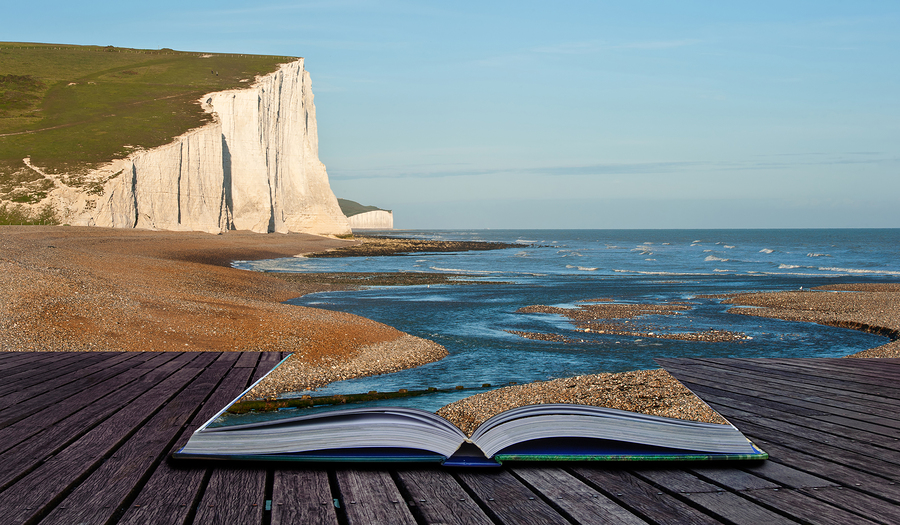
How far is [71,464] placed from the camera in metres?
2.95

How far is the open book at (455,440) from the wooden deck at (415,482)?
0.07 meters

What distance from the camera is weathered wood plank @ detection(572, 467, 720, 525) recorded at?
243 cm

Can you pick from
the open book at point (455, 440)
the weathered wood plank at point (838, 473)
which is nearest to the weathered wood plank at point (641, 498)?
the open book at point (455, 440)

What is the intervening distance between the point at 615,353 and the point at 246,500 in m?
13.2

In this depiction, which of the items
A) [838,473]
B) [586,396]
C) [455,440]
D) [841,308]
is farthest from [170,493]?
[841,308]

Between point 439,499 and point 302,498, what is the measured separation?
0.57 meters

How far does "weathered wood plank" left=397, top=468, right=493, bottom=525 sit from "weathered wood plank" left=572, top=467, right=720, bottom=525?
599 mm

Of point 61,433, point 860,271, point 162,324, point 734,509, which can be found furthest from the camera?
point 860,271

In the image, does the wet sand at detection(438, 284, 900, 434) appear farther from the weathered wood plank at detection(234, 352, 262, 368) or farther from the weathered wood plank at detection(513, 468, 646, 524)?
the weathered wood plank at detection(234, 352, 262, 368)

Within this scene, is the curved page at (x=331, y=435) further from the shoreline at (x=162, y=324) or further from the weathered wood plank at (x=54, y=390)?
the shoreline at (x=162, y=324)

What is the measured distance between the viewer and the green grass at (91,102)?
5397 centimetres

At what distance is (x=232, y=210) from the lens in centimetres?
6906

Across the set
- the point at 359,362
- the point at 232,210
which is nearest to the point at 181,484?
the point at 359,362

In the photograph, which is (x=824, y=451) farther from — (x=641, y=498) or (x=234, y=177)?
(x=234, y=177)
